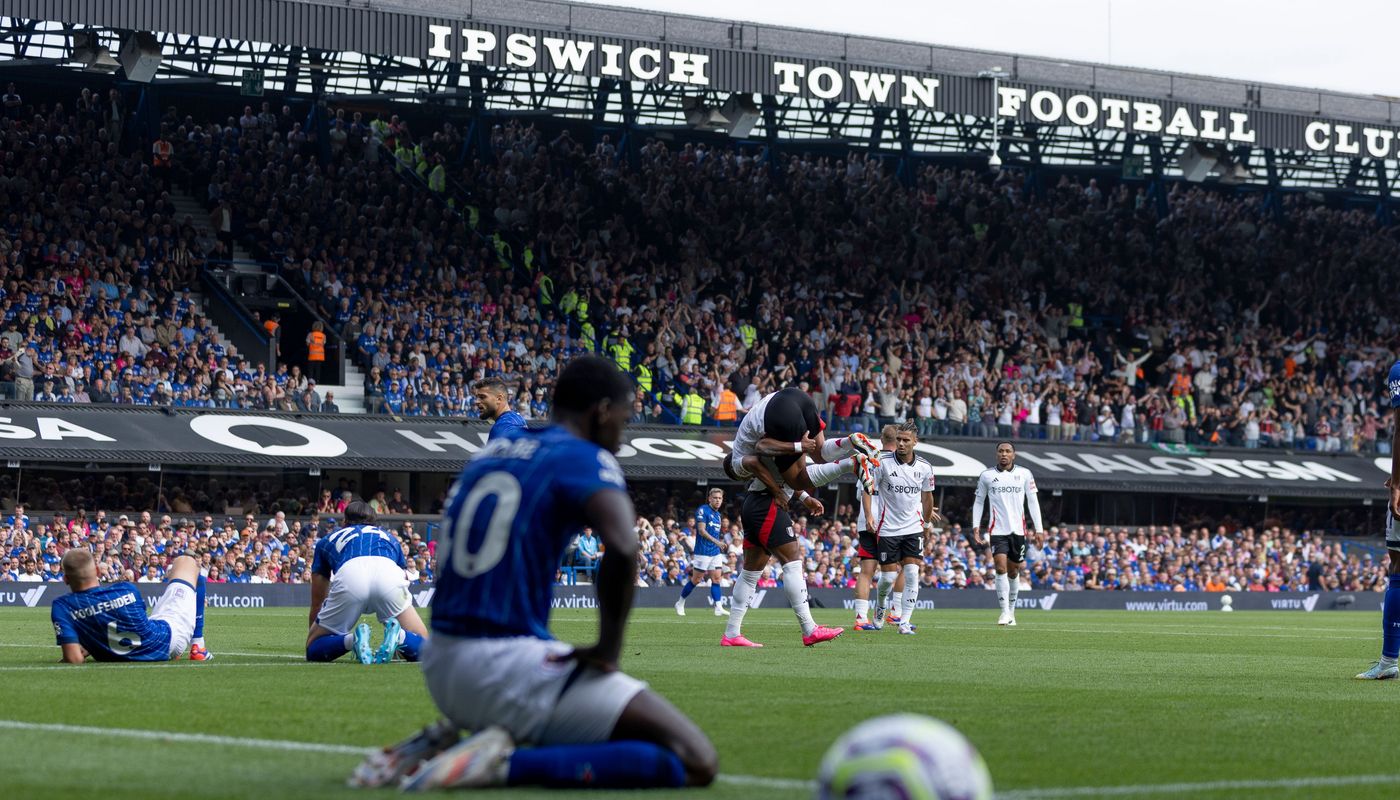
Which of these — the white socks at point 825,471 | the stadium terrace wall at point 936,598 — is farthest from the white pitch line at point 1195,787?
the stadium terrace wall at point 936,598

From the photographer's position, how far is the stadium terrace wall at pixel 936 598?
31.3 metres

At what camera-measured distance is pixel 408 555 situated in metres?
35.1

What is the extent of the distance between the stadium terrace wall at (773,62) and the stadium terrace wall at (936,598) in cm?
1117

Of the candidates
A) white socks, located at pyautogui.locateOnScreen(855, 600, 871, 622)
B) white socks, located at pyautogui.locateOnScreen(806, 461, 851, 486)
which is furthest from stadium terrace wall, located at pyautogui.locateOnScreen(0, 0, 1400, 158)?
white socks, located at pyautogui.locateOnScreen(806, 461, 851, 486)

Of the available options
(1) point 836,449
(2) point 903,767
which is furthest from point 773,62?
(2) point 903,767

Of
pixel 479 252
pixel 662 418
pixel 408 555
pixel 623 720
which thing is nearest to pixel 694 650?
pixel 623 720

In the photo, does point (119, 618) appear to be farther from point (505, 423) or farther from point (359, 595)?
point (505, 423)

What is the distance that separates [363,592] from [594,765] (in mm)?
8085

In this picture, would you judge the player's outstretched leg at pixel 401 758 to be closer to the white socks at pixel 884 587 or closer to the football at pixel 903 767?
the football at pixel 903 767

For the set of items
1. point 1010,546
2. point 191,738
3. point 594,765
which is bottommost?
point 1010,546

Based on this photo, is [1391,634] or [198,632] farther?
[198,632]

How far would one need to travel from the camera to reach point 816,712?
1062 centimetres

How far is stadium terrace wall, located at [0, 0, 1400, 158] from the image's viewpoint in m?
37.5

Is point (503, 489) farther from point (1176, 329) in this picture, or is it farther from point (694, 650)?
point (1176, 329)
